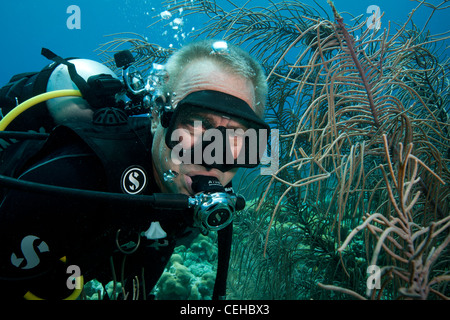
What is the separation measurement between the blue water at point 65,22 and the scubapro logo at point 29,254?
7816 cm

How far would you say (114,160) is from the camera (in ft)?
6.21

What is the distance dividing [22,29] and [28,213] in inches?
4280

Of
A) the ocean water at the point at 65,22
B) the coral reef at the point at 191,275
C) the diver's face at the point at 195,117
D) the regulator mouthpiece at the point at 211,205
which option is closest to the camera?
the regulator mouthpiece at the point at 211,205

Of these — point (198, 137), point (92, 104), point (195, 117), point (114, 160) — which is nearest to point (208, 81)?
point (195, 117)

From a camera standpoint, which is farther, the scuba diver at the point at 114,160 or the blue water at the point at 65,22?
the blue water at the point at 65,22

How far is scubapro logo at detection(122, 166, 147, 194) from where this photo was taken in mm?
1887

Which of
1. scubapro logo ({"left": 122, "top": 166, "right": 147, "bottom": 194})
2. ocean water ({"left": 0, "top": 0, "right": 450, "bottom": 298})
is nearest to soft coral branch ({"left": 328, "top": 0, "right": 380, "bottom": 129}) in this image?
scubapro logo ({"left": 122, "top": 166, "right": 147, "bottom": 194})

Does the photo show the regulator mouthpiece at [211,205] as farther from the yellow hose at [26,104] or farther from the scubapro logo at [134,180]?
the yellow hose at [26,104]

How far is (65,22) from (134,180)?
93.7 metres

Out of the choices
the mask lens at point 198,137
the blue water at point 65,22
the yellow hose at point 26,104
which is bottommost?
the mask lens at point 198,137

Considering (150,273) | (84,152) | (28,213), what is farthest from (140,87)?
(150,273)

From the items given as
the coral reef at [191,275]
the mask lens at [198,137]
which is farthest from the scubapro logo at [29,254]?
the coral reef at [191,275]

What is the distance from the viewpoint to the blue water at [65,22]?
75.3m
